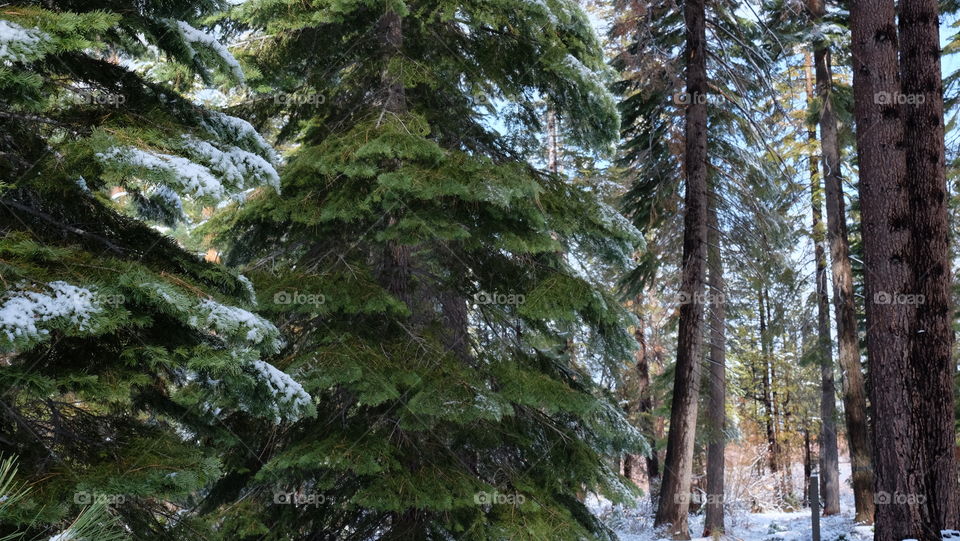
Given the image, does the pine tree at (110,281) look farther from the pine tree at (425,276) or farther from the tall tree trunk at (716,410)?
the tall tree trunk at (716,410)

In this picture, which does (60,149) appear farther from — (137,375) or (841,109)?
(841,109)

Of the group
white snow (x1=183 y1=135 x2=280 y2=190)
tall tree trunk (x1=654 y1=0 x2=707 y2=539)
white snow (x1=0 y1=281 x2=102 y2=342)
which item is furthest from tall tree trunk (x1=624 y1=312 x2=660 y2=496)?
white snow (x1=0 y1=281 x2=102 y2=342)

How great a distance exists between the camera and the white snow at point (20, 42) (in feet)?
10.4

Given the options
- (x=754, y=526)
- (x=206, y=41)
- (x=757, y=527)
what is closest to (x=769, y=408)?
(x=754, y=526)

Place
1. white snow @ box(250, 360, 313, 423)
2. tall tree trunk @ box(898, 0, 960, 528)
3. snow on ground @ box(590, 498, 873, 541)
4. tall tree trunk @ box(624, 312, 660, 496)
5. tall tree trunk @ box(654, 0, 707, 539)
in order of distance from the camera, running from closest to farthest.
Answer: white snow @ box(250, 360, 313, 423) → tall tree trunk @ box(898, 0, 960, 528) → tall tree trunk @ box(654, 0, 707, 539) → snow on ground @ box(590, 498, 873, 541) → tall tree trunk @ box(624, 312, 660, 496)

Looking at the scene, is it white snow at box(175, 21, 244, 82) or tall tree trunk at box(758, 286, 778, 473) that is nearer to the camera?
white snow at box(175, 21, 244, 82)

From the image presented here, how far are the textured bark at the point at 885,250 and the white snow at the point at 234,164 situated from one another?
237 inches

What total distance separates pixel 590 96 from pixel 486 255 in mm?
2049

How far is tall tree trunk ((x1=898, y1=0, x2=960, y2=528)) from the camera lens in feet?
21.3

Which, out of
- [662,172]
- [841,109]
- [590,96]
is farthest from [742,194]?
[590,96]

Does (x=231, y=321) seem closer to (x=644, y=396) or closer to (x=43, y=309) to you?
(x=43, y=309)

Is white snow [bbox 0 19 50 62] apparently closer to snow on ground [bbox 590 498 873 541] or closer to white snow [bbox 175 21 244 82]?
white snow [bbox 175 21 244 82]

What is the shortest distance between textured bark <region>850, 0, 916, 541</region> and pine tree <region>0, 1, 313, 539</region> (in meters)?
5.71

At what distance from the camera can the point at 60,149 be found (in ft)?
13.1
